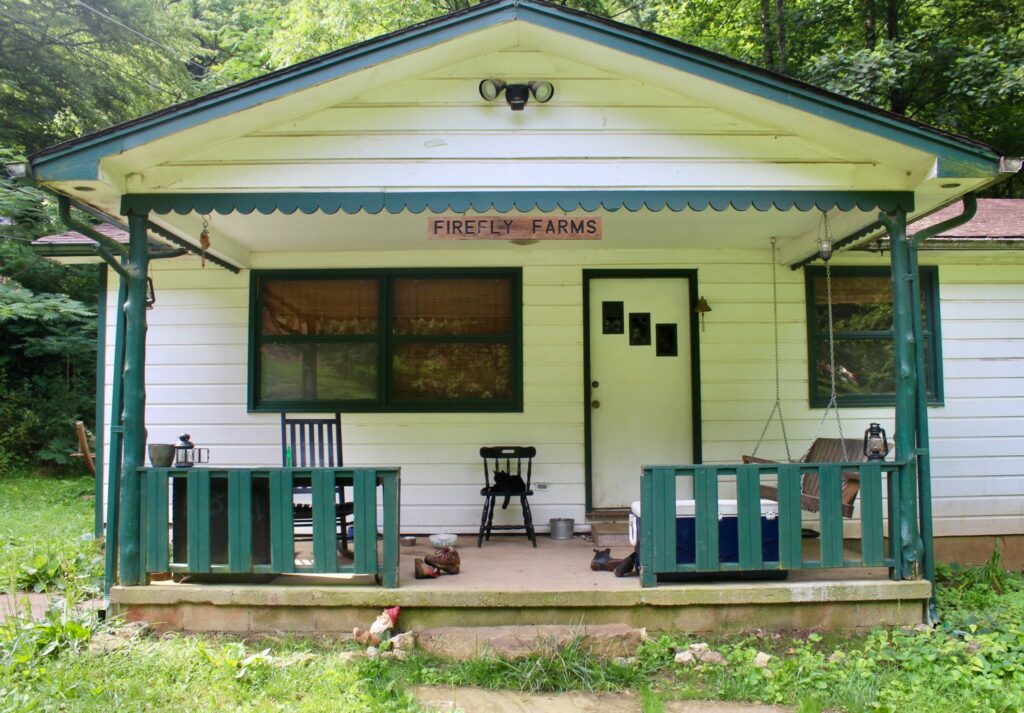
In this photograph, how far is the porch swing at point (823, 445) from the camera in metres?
4.53

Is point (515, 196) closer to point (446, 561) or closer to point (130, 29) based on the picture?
point (446, 561)

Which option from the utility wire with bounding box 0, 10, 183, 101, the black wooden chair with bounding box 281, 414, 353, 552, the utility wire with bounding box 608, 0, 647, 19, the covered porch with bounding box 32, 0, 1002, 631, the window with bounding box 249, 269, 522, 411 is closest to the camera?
the covered porch with bounding box 32, 0, 1002, 631

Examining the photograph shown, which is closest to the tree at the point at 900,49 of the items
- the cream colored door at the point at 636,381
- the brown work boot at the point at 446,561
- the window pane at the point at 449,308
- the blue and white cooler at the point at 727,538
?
the cream colored door at the point at 636,381

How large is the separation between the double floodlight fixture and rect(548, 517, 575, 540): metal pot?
308cm

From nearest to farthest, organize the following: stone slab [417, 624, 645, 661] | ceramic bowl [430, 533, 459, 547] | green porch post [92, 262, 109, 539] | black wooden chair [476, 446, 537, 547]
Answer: stone slab [417, 624, 645, 661] < ceramic bowl [430, 533, 459, 547] < black wooden chair [476, 446, 537, 547] < green porch post [92, 262, 109, 539]

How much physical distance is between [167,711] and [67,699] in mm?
461

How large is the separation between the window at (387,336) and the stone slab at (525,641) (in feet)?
7.45

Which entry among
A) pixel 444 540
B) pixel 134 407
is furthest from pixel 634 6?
pixel 134 407

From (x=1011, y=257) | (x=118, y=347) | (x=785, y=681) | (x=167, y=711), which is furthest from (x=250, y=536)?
(x=1011, y=257)

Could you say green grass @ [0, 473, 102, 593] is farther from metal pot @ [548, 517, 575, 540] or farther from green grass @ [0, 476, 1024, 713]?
metal pot @ [548, 517, 575, 540]

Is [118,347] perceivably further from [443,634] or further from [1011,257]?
[1011,257]

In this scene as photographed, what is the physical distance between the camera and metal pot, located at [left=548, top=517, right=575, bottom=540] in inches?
216

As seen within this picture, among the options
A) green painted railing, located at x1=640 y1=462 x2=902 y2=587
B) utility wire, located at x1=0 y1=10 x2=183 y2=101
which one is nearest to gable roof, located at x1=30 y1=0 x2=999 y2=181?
green painted railing, located at x1=640 y1=462 x2=902 y2=587

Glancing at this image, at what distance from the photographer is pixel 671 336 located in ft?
19.5
